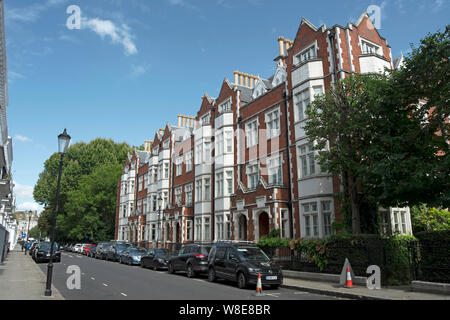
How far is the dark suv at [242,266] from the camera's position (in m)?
13.4

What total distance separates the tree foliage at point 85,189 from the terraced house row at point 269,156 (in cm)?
2219

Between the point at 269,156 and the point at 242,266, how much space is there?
37.0ft

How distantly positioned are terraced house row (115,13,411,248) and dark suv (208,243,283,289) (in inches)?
228

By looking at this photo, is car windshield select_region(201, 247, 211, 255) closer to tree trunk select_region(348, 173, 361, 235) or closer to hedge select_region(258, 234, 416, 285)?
hedge select_region(258, 234, 416, 285)

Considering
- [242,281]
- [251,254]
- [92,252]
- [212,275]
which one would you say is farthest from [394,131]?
[92,252]

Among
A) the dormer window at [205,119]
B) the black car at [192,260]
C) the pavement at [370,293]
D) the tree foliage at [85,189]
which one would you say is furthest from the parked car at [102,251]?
the pavement at [370,293]

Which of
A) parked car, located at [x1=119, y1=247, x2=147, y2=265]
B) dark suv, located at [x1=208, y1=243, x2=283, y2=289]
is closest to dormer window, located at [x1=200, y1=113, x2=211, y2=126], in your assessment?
parked car, located at [x1=119, y1=247, x2=147, y2=265]

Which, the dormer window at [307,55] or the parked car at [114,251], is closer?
the dormer window at [307,55]

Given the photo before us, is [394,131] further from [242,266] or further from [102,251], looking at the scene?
[102,251]

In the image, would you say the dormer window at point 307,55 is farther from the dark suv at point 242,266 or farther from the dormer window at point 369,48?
the dark suv at point 242,266

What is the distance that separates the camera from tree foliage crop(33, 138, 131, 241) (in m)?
55.5

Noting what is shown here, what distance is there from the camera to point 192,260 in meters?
18.5
